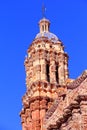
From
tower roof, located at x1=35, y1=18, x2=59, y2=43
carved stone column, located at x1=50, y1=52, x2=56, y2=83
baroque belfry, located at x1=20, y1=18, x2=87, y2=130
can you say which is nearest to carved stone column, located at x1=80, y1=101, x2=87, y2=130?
baroque belfry, located at x1=20, y1=18, x2=87, y2=130

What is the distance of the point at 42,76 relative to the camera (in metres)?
54.9

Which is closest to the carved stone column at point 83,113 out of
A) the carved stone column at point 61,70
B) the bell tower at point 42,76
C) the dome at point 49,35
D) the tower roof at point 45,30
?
the bell tower at point 42,76

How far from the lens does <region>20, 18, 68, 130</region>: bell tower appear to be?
53.3 metres

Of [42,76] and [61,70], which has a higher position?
[61,70]

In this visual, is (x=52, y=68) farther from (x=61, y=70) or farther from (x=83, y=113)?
(x=83, y=113)

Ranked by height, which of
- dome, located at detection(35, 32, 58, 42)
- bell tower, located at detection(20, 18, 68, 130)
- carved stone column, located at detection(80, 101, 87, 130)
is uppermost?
dome, located at detection(35, 32, 58, 42)

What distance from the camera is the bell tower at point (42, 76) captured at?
53312 millimetres

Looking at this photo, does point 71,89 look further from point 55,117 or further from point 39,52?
point 39,52

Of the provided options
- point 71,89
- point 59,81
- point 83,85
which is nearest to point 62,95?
point 71,89

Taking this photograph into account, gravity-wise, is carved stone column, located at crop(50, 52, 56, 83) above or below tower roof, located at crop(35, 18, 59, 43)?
below

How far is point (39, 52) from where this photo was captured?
56875mm

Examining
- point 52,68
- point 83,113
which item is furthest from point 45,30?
point 83,113

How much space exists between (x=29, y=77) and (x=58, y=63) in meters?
3.43

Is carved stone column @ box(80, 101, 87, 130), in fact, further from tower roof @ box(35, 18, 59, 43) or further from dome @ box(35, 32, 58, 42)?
tower roof @ box(35, 18, 59, 43)
